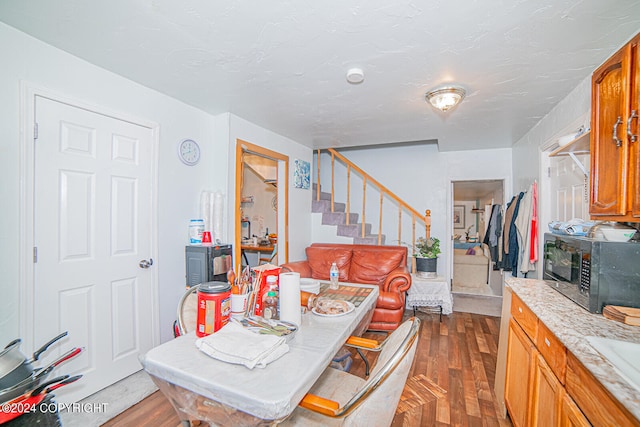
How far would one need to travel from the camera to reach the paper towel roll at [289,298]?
1341mm

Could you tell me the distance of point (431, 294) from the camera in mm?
3688

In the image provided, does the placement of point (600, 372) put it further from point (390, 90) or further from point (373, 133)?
point (373, 133)

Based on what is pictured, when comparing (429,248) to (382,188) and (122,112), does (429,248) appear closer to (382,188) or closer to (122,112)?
(382,188)

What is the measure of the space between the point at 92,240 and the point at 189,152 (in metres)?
1.16

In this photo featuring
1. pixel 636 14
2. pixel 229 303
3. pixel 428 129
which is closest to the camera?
pixel 229 303

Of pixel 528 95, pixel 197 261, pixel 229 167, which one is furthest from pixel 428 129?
pixel 197 261

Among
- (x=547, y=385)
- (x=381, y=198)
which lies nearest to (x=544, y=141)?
(x=381, y=198)

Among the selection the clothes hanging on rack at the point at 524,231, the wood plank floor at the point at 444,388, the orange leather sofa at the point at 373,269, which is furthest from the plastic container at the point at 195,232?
the clothes hanging on rack at the point at 524,231

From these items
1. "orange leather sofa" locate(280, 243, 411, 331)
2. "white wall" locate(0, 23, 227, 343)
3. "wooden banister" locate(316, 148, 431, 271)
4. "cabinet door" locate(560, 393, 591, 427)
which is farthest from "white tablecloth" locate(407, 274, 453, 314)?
"white wall" locate(0, 23, 227, 343)

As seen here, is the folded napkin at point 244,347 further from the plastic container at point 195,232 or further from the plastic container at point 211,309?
the plastic container at point 195,232

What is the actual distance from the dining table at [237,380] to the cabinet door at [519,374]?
3.62 ft

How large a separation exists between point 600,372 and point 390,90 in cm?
220

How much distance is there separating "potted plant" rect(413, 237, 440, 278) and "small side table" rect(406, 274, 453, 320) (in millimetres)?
154

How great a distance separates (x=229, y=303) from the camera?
1.36 metres
